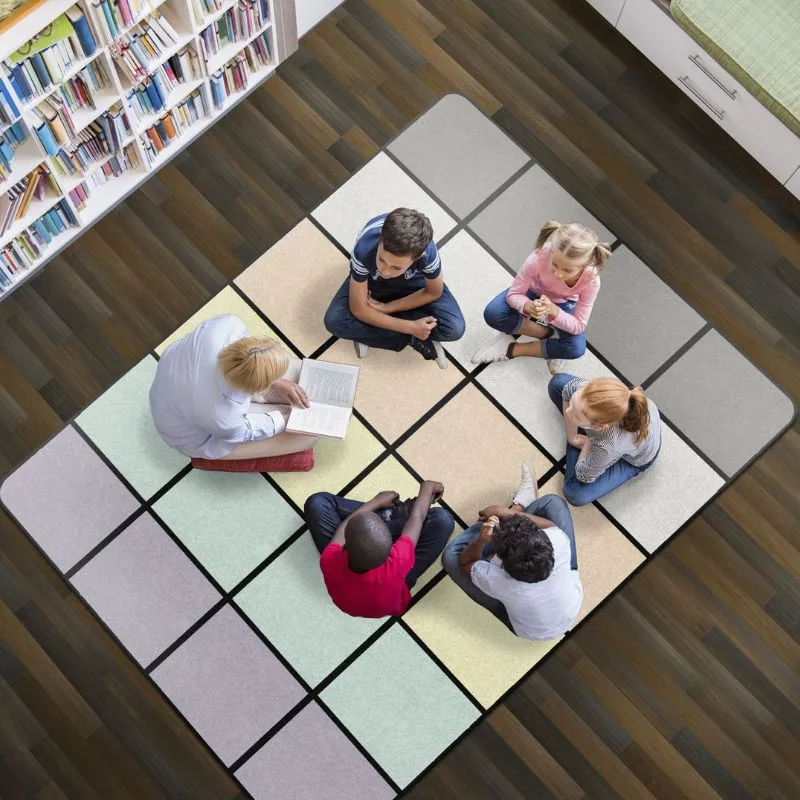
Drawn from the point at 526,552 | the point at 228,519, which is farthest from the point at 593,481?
the point at 228,519

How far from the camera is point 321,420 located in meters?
3.34

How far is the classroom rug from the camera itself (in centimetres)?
340

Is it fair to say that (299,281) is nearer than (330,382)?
No

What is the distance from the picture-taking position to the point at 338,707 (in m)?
3.39

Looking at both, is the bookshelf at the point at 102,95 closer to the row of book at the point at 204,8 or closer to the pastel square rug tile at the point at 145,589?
the row of book at the point at 204,8

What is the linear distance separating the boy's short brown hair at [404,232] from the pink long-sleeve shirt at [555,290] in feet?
1.65

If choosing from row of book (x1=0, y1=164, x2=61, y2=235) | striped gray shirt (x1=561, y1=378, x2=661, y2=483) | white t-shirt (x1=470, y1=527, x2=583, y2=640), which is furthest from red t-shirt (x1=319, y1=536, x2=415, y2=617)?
row of book (x1=0, y1=164, x2=61, y2=235)

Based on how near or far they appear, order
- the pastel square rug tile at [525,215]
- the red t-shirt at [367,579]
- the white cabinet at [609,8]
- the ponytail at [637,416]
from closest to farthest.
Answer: the red t-shirt at [367,579] → the ponytail at [637,416] → the pastel square rug tile at [525,215] → the white cabinet at [609,8]

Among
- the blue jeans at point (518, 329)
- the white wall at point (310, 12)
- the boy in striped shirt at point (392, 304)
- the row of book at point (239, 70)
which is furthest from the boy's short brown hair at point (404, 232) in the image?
the white wall at point (310, 12)

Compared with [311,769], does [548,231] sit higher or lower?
higher

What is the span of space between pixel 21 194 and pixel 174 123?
72 centimetres

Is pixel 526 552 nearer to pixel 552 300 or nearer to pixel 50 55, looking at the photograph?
pixel 552 300

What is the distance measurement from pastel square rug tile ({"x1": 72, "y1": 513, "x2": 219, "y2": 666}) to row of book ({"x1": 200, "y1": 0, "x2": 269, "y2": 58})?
Result: 6.04 ft

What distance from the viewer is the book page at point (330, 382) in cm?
345
